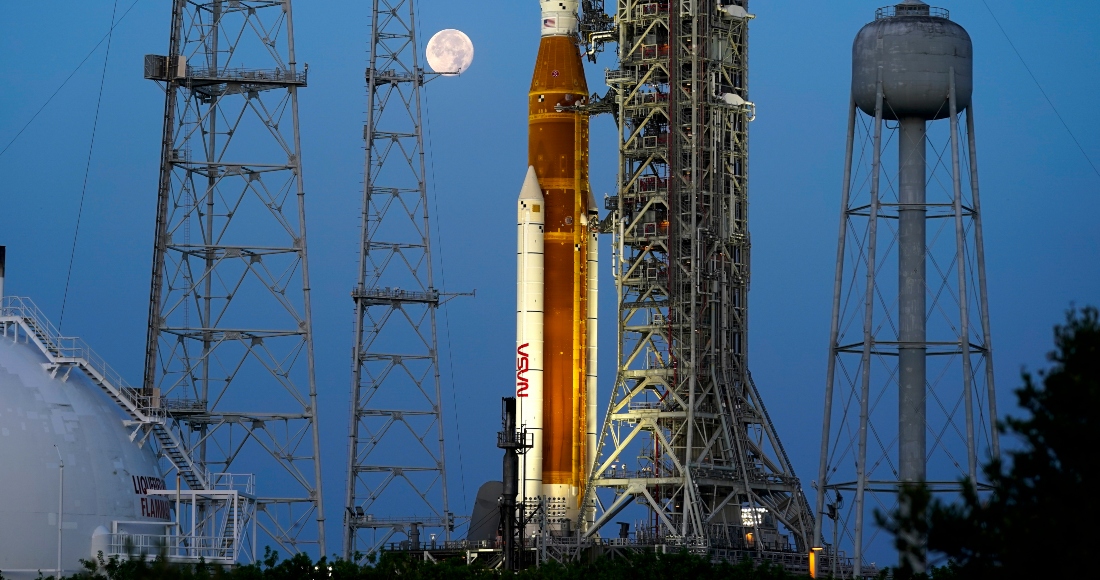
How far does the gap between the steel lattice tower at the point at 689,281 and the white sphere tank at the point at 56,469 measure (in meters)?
21.0

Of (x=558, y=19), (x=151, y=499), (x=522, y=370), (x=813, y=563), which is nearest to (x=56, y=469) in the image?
(x=151, y=499)

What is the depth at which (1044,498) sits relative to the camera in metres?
35.9

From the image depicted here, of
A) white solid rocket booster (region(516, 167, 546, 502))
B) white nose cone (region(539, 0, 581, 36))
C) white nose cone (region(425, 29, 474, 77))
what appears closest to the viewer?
white solid rocket booster (region(516, 167, 546, 502))

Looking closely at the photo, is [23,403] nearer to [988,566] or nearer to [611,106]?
[611,106]

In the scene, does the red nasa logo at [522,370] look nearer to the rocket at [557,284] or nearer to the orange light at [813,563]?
the rocket at [557,284]

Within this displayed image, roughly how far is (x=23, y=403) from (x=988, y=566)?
42.0 m

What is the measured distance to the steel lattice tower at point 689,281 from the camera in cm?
8319

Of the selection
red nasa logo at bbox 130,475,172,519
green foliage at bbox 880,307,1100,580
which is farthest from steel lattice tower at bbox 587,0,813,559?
green foliage at bbox 880,307,1100,580

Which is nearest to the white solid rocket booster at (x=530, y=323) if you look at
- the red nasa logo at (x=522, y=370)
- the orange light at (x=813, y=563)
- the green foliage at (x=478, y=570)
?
the red nasa logo at (x=522, y=370)

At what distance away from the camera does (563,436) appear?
85062 millimetres

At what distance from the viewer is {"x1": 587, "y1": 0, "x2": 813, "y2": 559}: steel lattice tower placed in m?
83.2

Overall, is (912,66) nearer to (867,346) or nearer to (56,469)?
(867,346)

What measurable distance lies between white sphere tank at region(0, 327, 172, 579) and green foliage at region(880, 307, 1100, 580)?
38.1 m

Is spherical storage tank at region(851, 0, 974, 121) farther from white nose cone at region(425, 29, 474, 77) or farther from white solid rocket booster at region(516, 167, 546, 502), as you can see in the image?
white nose cone at region(425, 29, 474, 77)
